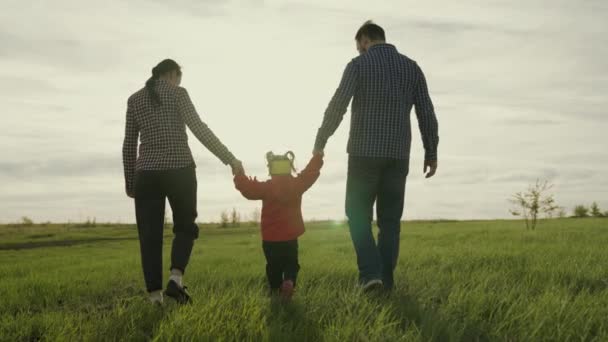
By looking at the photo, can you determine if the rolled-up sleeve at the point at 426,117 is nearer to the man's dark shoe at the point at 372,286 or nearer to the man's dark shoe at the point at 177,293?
the man's dark shoe at the point at 372,286

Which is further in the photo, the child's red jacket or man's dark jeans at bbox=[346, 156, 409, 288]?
man's dark jeans at bbox=[346, 156, 409, 288]

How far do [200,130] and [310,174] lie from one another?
4.37 ft

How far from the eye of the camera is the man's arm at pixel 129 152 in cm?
546

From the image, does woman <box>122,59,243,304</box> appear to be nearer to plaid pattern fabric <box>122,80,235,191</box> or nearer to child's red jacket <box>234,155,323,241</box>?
plaid pattern fabric <box>122,80,235,191</box>

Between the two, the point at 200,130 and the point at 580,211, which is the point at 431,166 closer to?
the point at 200,130

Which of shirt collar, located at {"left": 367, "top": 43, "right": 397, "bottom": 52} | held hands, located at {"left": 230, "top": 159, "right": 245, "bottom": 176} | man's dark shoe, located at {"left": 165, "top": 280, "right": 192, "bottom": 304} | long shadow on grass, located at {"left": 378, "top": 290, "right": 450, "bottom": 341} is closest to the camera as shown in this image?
long shadow on grass, located at {"left": 378, "top": 290, "right": 450, "bottom": 341}

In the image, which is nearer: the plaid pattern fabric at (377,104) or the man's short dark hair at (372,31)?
the plaid pattern fabric at (377,104)

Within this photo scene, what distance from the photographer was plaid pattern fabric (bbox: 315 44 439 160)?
209 inches

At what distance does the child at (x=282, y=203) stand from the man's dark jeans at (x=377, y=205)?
20.3 inches

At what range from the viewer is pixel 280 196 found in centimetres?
498

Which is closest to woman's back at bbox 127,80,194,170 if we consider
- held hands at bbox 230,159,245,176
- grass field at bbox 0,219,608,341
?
held hands at bbox 230,159,245,176

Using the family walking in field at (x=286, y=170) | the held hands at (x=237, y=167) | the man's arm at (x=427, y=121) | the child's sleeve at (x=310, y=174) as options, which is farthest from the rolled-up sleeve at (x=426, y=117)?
the held hands at (x=237, y=167)

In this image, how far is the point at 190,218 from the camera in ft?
17.6

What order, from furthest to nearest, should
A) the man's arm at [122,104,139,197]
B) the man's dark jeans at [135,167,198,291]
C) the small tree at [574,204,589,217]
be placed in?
the small tree at [574,204,589,217], the man's arm at [122,104,139,197], the man's dark jeans at [135,167,198,291]
